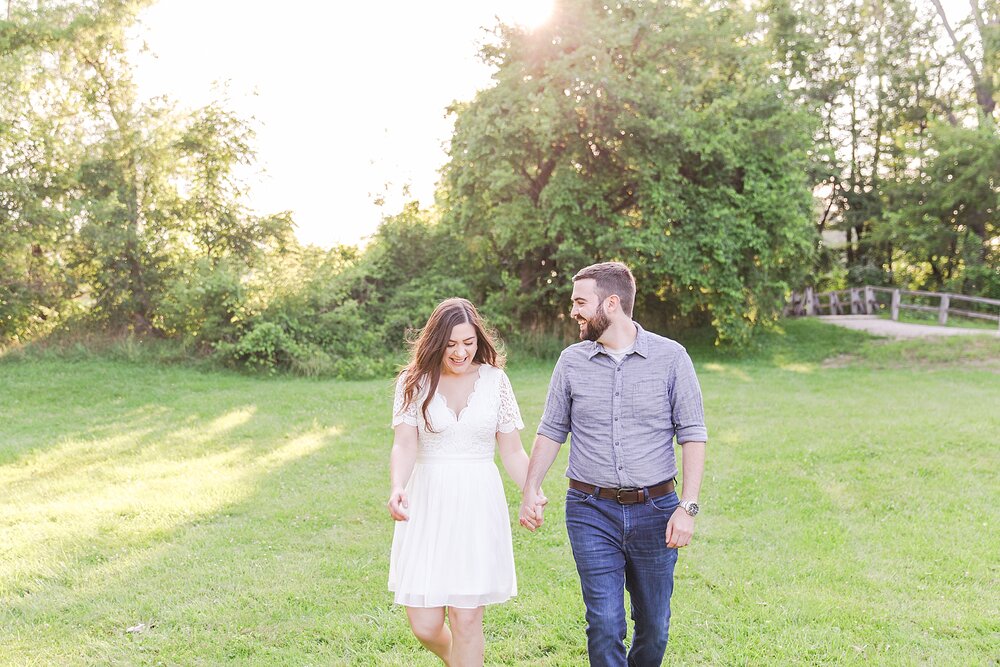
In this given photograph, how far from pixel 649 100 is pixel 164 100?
11400 mm

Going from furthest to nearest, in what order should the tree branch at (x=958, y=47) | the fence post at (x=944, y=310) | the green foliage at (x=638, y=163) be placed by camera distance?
the tree branch at (x=958, y=47)
the fence post at (x=944, y=310)
the green foliage at (x=638, y=163)

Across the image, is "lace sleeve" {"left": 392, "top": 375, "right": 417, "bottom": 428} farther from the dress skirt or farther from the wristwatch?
the wristwatch

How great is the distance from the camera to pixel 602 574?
11.8 ft

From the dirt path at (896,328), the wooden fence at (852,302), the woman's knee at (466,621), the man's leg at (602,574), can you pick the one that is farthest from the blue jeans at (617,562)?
the wooden fence at (852,302)

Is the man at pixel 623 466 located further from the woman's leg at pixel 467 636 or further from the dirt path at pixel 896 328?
the dirt path at pixel 896 328

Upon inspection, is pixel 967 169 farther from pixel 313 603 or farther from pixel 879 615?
pixel 313 603

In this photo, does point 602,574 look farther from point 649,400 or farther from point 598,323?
point 598,323

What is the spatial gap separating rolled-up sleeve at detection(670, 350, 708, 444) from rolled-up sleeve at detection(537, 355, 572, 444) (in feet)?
1.63

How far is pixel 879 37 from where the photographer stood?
31.6 m

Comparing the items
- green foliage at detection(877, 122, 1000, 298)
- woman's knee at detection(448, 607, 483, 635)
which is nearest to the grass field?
woman's knee at detection(448, 607, 483, 635)

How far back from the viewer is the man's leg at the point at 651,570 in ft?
11.8

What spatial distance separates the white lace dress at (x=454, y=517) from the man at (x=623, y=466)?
22 centimetres

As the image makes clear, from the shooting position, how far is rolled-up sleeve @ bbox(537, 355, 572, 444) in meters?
3.84

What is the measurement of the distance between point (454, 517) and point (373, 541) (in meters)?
3.32
